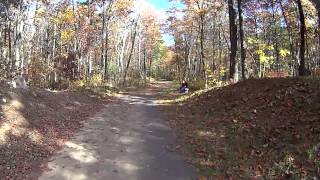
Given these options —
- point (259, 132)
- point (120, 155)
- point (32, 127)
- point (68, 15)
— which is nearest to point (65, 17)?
point (68, 15)

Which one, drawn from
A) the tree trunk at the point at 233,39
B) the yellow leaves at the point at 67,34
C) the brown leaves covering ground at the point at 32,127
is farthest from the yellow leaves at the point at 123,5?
the brown leaves covering ground at the point at 32,127

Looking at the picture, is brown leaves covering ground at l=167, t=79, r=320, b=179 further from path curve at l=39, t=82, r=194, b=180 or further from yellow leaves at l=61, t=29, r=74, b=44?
yellow leaves at l=61, t=29, r=74, b=44

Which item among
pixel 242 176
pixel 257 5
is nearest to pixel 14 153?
pixel 242 176

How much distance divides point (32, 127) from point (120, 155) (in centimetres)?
362

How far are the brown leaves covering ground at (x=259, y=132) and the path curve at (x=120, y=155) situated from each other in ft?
2.16

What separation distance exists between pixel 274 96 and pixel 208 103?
5118mm

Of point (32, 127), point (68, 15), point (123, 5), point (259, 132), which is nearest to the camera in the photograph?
point (259, 132)

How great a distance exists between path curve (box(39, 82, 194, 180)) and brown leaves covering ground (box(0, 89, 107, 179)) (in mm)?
415

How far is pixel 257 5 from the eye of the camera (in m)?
36.8

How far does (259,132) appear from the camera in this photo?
450 inches

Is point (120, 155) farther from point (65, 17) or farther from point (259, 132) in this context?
point (65, 17)

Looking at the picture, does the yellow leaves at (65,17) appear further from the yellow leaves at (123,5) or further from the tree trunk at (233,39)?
the tree trunk at (233,39)

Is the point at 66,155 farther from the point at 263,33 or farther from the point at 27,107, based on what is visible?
the point at 263,33

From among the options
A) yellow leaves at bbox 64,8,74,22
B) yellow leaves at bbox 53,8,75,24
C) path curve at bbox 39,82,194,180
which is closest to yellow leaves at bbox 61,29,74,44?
yellow leaves at bbox 53,8,75,24
